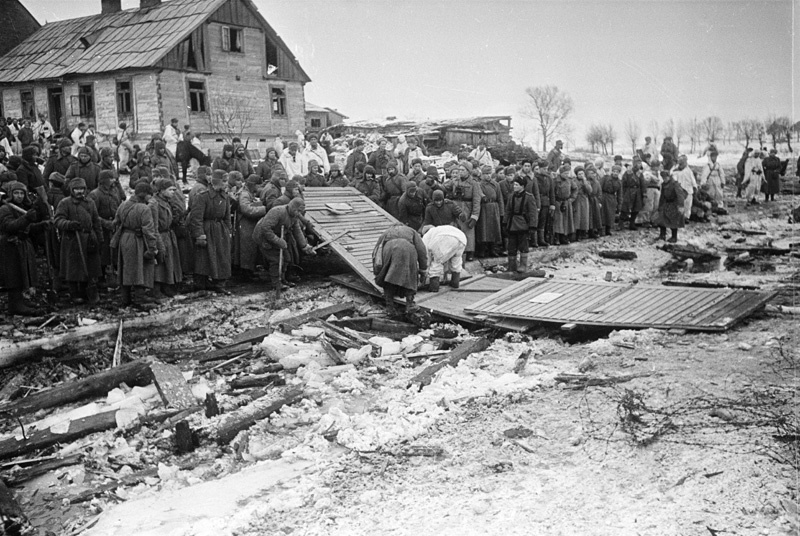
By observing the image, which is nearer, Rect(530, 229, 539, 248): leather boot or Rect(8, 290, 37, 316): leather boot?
Rect(8, 290, 37, 316): leather boot

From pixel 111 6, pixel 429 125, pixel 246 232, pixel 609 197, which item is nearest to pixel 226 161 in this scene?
pixel 246 232

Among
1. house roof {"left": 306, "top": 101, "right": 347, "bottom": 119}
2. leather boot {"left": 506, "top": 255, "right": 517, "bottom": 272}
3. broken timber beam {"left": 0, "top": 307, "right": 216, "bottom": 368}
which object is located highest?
house roof {"left": 306, "top": 101, "right": 347, "bottom": 119}

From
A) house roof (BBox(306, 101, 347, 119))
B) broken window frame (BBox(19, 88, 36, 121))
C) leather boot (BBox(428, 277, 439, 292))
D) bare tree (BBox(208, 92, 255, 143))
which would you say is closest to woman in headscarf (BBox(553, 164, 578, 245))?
leather boot (BBox(428, 277, 439, 292))

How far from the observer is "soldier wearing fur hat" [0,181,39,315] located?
907 centimetres

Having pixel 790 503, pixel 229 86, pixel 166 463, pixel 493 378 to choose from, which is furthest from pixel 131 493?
pixel 229 86

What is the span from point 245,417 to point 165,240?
4470 mm

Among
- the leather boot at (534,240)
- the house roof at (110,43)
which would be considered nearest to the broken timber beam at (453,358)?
the leather boot at (534,240)

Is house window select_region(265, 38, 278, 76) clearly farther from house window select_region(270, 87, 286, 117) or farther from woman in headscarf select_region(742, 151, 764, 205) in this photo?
woman in headscarf select_region(742, 151, 764, 205)

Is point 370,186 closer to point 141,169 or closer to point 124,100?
point 141,169

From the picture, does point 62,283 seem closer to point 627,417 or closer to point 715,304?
point 627,417

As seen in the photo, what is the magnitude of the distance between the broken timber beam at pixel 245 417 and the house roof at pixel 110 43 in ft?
71.4

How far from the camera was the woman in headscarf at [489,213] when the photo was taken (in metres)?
14.5

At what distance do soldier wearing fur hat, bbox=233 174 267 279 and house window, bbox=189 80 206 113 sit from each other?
17484 mm

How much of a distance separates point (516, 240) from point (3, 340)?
9.09 metres
